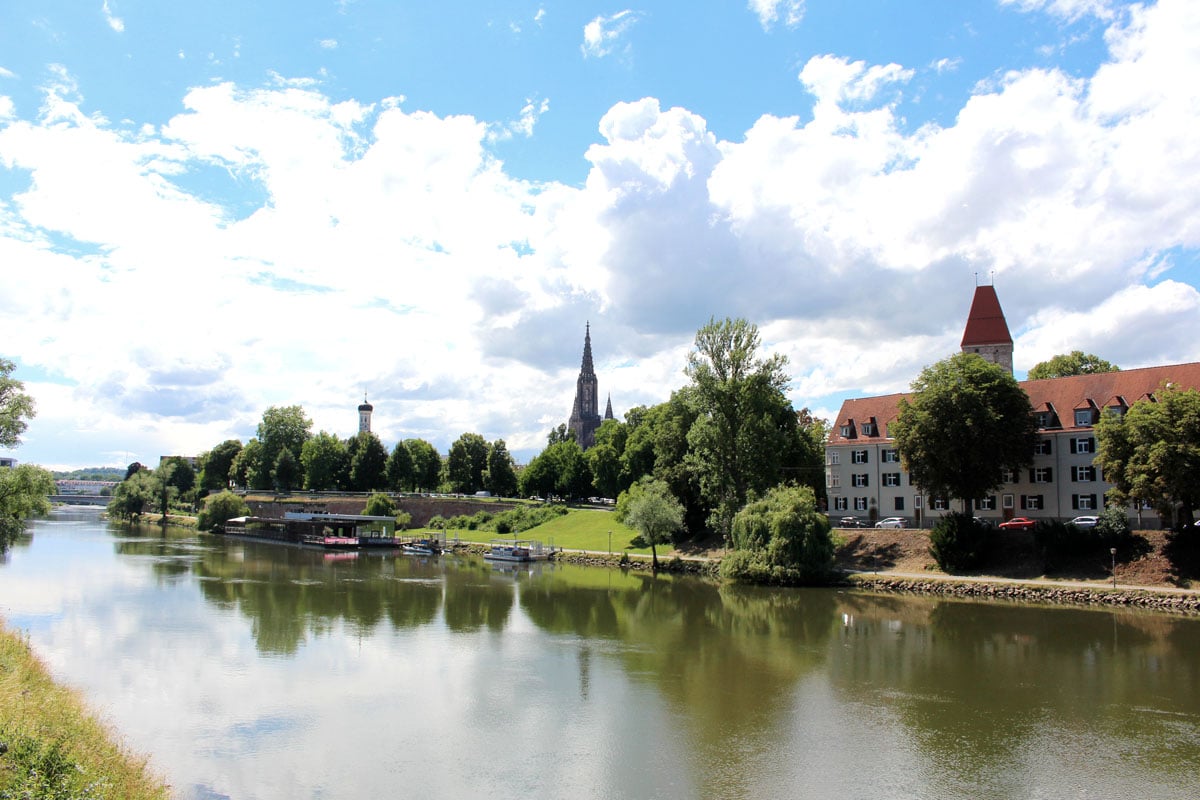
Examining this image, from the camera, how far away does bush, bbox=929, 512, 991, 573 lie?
4891 centimetres

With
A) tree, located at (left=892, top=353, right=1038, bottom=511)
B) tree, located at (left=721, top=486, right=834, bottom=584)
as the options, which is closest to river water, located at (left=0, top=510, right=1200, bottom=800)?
tree, located at (left=721, top=486, right=834, bottom=584)

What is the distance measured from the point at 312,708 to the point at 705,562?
40.7 metres

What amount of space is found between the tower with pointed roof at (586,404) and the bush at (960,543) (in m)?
125

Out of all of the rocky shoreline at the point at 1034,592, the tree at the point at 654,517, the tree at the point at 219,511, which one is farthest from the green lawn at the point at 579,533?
the tree at the point at 219,511

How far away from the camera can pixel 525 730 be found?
67.4 feet

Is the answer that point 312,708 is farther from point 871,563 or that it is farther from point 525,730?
point 871,563

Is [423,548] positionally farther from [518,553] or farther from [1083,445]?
[1083,445]

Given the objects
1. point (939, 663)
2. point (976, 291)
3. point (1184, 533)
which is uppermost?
point (976, 291)

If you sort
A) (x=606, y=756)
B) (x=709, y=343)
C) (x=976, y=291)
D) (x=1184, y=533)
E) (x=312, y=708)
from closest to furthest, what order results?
1. (x=606, y=756)
2. (x=312, y=708)
3. (x=1184, y=533)
4. (x=709, y=343)
5. (x=976, y=291)

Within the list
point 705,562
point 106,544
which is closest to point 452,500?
point 106,544

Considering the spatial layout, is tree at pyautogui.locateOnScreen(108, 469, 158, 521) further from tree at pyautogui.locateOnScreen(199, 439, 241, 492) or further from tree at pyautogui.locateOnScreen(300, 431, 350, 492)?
tree at pyautogui.locateOnScreen(300, 431, 350, 492)

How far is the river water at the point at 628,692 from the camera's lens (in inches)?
688

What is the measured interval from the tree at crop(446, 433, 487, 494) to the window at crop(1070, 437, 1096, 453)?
76238mm

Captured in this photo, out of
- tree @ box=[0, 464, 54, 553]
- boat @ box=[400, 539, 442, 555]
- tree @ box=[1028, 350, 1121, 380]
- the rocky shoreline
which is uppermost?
tree @ box=[1028, 350, 1121, 380]
